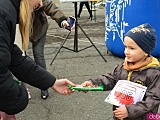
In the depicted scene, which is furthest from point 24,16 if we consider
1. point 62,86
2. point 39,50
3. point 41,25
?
point 39,50

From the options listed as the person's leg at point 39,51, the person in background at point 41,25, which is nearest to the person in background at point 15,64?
the person in background at point 41,25

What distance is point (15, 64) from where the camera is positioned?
2.43 m

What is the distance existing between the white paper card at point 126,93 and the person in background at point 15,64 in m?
0.48

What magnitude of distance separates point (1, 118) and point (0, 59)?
1635 millimetres

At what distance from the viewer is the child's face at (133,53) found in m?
2.52

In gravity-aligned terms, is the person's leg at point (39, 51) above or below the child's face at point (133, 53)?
below

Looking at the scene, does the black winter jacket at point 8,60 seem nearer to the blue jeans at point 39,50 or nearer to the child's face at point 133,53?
the child's face at point 133,53

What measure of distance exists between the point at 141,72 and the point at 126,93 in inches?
7.4

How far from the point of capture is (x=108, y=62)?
6438 mm

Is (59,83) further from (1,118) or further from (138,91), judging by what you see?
(1,118)

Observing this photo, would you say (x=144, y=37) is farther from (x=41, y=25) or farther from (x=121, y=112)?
(x=41, y=25)

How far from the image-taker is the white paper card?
8.09 ft

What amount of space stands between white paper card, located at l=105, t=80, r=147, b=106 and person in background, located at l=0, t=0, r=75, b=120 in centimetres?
48

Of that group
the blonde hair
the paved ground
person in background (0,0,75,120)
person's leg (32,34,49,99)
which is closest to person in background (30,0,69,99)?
person's leg (32,34,49,99)
